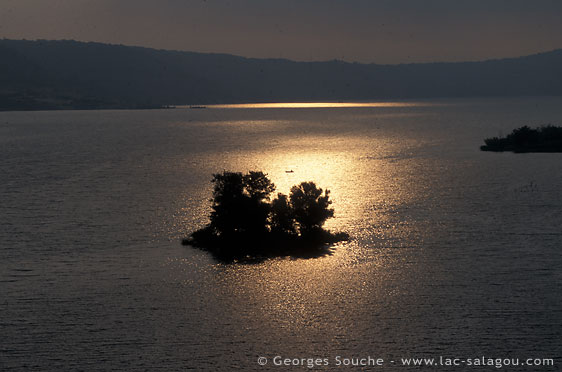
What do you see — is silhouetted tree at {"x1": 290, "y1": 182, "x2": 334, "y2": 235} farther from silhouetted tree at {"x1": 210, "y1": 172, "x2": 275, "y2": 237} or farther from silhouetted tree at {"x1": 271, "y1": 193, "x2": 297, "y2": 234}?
silhouetted tree at {"x1": 210, "y1": 172, "x2": 275, "y2": 237}

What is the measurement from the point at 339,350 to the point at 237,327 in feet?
36.2

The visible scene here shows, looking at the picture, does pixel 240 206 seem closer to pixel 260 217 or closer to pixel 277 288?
pixel 260 217

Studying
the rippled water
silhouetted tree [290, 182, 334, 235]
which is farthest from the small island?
the rippled water

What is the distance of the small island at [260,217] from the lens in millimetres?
89375

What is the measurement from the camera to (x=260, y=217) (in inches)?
3546

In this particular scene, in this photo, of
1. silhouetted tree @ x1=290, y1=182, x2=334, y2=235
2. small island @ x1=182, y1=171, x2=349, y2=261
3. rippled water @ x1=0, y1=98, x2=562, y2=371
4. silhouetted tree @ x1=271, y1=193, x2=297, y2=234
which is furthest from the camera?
silhouetted tree @ x1=271, y1=193, x2=297, y2=234

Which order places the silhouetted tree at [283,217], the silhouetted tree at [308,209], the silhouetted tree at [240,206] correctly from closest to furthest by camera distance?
the silhouetted tree at [240,206]
the silhouetted tree at [308,209]
the silhouetted tree at [283,217]

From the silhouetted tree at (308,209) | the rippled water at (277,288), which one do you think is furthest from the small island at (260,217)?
the rippled water at (277,288)

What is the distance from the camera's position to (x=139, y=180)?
164 meters

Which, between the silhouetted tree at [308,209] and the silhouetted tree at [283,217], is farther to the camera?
the silhouetted tree at [283,217]

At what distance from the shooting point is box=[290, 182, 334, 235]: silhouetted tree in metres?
90.1

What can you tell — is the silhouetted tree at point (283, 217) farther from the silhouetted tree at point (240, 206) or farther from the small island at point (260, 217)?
the silhouetted tree at point (240, 206)

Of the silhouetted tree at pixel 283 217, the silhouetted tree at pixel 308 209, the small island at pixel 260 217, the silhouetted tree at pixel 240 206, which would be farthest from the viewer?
the silhouetted tree at pixel 283 217

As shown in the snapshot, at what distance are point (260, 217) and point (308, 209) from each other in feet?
23.5
